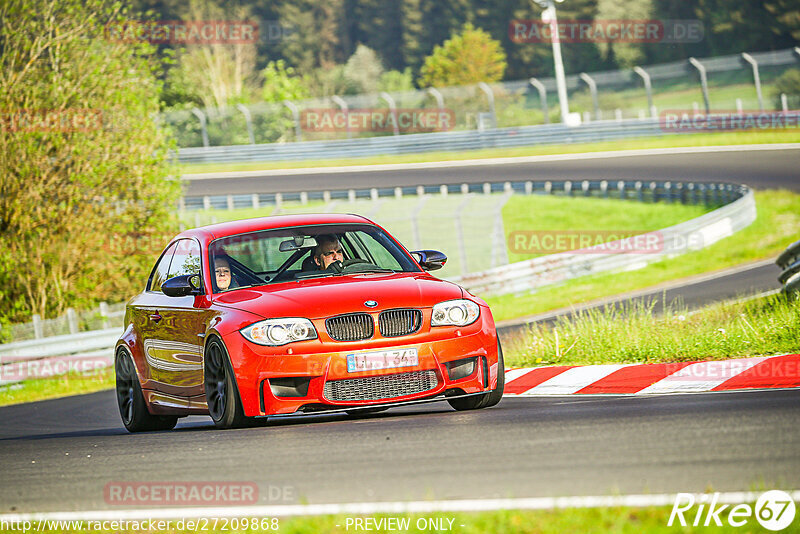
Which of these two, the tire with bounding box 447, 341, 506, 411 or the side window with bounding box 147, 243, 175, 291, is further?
the side window with bounding box 147, 243, 175, 291

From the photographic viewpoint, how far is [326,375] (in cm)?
757

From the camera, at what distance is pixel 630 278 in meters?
24.4

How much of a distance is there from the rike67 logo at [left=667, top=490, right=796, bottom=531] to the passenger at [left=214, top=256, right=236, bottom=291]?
15.8 feet

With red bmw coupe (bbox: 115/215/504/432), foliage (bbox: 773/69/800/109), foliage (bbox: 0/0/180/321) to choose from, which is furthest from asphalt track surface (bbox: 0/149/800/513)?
foliage (bbox: 773/69/800/109)

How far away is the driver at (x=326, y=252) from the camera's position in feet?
29.7

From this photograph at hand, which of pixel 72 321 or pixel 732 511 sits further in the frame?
pixel 72 321

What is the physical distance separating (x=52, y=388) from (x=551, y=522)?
49.9 ft

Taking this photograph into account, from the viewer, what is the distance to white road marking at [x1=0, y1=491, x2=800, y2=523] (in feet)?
14.9

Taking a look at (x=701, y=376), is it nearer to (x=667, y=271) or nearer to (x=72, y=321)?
(x=72, y=321)

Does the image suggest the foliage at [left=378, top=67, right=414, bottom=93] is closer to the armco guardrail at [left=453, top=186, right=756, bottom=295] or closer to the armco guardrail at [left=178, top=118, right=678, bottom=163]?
the armco guardrail at [left=178, top=118, right=678, bottom=163]

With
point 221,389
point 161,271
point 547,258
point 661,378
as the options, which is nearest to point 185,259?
point 161,271

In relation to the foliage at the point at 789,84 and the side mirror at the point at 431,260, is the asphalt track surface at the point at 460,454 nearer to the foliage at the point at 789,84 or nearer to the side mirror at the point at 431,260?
the side mirror at the point at 431,260

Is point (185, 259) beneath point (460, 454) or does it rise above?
above

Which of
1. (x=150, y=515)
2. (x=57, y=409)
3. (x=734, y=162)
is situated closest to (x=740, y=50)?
(x=734, y=162)
